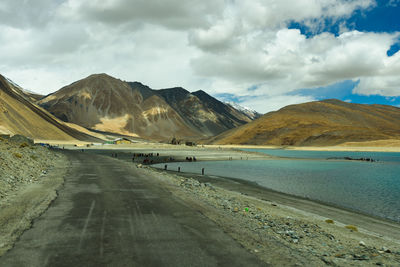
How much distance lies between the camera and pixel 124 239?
28.5ft

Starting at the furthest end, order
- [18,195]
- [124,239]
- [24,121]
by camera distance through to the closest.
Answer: [24,121], [18,195], [124,239]

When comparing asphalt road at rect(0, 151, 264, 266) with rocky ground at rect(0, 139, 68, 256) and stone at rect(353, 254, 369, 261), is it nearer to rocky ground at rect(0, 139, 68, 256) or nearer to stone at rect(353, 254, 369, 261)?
rocky ground at rect(0, 139, 68, 256)

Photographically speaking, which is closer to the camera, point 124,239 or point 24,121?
point 124,239

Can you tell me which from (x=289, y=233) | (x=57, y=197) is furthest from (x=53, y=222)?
(x=289, y=233)

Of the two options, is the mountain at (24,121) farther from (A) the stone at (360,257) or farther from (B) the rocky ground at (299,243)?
(A) the stone at (360,257)

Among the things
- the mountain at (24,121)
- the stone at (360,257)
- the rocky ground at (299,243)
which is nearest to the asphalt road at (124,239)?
the rocky ground at (299,243)

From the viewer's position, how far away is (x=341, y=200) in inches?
952

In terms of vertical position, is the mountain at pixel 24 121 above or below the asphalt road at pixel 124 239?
above

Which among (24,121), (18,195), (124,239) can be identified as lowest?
(18,195)

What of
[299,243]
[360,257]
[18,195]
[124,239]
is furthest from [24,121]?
[360,257]

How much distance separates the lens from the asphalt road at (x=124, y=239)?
7.28 metres

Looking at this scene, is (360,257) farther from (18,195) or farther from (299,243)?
(18,195)

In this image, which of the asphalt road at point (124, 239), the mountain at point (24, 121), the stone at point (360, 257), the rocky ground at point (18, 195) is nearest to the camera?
the asphalt road at point (124, 239)

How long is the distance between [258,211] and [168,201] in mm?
4966
